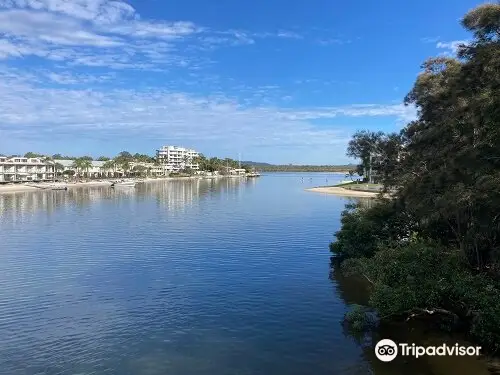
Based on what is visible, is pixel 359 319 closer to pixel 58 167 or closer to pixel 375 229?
pixel 375 229

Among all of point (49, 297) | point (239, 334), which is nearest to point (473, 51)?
point (239, 334)

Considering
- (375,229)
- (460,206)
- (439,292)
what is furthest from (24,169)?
(460,206)

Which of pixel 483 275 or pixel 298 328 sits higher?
pixel 483 275

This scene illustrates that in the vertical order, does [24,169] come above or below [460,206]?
A: above

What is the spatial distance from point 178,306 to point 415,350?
12.0 metres

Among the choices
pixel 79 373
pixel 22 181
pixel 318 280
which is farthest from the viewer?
pixel 22 181

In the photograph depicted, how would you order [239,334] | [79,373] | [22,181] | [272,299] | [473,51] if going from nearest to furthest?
[79,373] < [473,51] < [239,334] < [272,299] < [22,181]

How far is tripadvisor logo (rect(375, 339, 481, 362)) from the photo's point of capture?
1809cm

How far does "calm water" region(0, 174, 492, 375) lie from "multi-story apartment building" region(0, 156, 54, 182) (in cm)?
12765

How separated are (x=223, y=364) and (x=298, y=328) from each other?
191 inches

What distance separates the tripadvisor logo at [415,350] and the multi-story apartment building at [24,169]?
539 feet

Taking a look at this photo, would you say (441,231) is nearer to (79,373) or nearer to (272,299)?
(272,299)

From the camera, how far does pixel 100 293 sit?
2725 centimetres

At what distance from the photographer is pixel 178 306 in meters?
24.8
